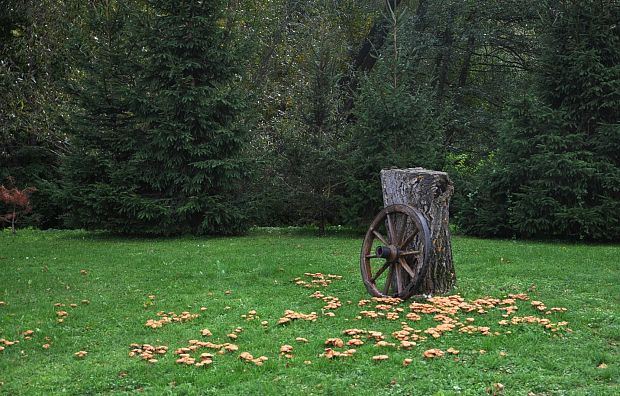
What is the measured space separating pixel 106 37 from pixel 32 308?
984 cm

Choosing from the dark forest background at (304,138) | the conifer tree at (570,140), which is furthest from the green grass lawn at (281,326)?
the dark forest background at (304,138)

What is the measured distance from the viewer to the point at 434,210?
764 cm

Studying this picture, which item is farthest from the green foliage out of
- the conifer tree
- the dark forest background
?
the conifer tree

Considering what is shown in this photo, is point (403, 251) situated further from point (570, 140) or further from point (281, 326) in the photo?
point (570, 140)

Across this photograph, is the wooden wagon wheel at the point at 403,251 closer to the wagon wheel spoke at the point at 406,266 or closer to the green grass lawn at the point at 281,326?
the wagon wheel spoke at the point at 406,266

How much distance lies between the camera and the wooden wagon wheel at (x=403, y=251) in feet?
23.7

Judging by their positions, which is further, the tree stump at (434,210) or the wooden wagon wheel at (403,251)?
the tree stump at (434,210)

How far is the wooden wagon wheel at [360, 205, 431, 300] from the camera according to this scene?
7223 mm

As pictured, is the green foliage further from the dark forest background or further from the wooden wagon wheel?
the wooden wagon wheel

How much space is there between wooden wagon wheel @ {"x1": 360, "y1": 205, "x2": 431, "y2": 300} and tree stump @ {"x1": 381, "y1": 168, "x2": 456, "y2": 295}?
7.5 inches

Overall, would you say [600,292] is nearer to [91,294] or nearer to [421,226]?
[421,226]

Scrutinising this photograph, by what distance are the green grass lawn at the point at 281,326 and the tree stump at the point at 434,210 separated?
1.40 ft

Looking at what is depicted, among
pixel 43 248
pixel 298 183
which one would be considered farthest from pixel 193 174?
pixel 43 248

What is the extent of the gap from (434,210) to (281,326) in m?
2.36
